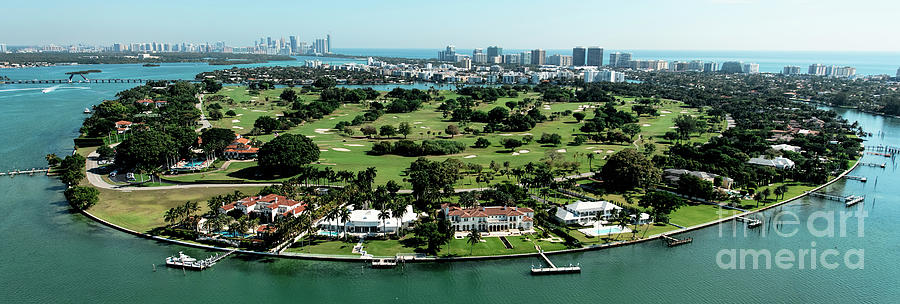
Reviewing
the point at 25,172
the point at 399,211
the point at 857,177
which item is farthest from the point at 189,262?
the point at 857,177

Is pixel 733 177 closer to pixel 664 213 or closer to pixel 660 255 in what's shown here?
pixel 664 213

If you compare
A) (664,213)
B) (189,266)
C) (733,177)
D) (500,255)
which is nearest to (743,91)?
(733,177)

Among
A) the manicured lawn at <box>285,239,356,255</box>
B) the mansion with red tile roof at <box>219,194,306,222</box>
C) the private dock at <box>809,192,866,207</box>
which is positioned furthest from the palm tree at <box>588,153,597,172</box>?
the mansion with red tile roof at <box>219,194,306,222</box>

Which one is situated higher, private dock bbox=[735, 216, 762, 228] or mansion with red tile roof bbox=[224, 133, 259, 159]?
mansion with red tile roof bbox=[224, 133, 259, 159]

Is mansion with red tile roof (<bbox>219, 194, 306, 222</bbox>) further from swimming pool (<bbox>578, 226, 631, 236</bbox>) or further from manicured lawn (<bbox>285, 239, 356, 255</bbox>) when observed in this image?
swimming pool (<bbox>578, 226, 631, 236</bbox>)

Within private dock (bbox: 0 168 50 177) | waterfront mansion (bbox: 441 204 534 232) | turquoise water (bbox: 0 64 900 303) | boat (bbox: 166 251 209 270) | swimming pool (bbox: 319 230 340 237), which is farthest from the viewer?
private dock (bbox: 0 168 50 177)

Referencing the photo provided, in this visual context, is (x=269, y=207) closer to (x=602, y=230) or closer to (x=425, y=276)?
(x=425, y=276)

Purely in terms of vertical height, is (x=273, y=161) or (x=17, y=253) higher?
(x=273, y=161)
